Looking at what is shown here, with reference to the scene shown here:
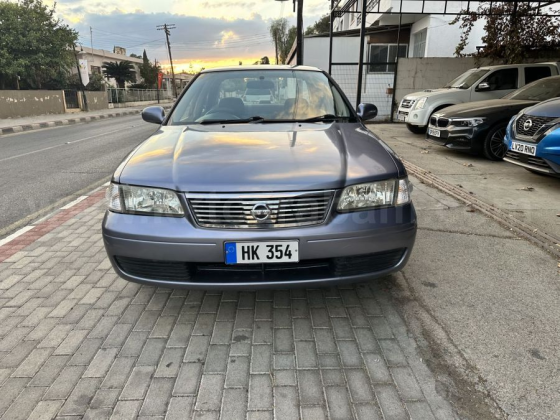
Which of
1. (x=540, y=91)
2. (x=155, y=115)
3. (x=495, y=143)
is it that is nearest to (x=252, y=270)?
(x=155, y=115)

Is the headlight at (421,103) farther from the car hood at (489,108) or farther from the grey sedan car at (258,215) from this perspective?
the grey sedan car at (258,215)

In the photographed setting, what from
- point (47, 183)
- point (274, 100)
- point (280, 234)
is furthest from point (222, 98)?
point (47, 183)

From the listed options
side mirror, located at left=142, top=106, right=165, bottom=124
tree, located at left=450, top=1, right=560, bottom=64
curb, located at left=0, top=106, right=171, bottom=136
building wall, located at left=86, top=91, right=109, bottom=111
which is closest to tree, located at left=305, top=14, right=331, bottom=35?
building wall, located at left=86, top=91, right=109, bottom=111

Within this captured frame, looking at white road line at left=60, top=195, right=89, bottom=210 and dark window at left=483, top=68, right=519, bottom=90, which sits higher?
dark window at left=483, top=68, right=519, bottom=90

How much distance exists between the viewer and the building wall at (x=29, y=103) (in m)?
21.1

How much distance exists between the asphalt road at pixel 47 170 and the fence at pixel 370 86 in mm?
8297

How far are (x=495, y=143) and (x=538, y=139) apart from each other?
234 centimetres

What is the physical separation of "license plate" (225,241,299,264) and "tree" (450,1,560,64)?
44.1 feet

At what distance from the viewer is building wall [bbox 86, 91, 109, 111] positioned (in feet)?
95.4

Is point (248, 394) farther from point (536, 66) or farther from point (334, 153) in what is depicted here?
point (536, 66)

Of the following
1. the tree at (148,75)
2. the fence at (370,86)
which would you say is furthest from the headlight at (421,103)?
the tree at (148,75)

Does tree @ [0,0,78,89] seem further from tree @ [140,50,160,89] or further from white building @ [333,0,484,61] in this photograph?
tree @ [140,50,160,89]

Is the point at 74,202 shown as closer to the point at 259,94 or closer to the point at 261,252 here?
the point at 259,94

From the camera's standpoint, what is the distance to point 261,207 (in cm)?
215
